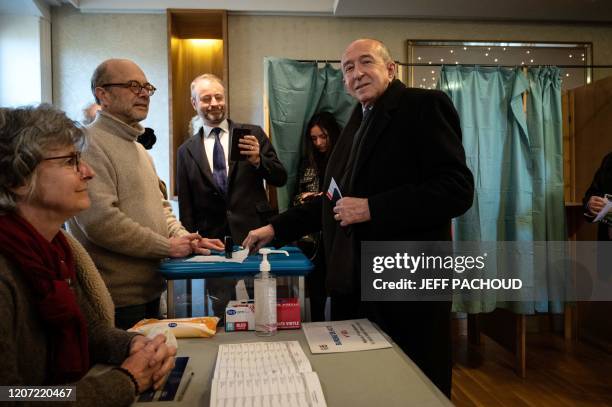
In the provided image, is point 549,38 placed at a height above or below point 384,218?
above

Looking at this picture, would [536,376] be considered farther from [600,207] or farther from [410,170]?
[410,170]

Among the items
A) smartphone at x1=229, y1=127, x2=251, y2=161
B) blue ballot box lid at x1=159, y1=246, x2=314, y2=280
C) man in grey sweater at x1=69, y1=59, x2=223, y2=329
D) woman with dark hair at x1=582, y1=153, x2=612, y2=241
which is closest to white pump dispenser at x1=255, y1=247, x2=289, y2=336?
blue ballot box lid at x1=159, y1=246, x2=314, y2=280

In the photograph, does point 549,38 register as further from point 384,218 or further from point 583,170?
point 384,218

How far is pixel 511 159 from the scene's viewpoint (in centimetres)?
320

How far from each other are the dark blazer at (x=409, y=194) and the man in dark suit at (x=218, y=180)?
47.8 inches

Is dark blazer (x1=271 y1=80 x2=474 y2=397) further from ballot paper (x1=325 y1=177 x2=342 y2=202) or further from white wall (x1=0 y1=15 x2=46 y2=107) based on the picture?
white wall (x1=0 y1=15 x2=46 y2=107)

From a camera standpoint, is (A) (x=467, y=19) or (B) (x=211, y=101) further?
(A) (x=467, y=19)

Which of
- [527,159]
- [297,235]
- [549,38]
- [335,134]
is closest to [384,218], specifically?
[297,235]

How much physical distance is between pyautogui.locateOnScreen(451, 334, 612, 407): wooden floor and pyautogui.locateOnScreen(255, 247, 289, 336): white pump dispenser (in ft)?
5.82

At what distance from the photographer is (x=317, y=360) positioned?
1.01m

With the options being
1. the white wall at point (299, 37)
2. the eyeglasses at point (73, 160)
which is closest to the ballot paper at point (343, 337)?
the eyeglasses at point (73, 160)

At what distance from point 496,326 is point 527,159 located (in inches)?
45.1

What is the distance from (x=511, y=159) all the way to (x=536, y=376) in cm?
139

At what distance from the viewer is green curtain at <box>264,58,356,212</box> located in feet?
10.6
